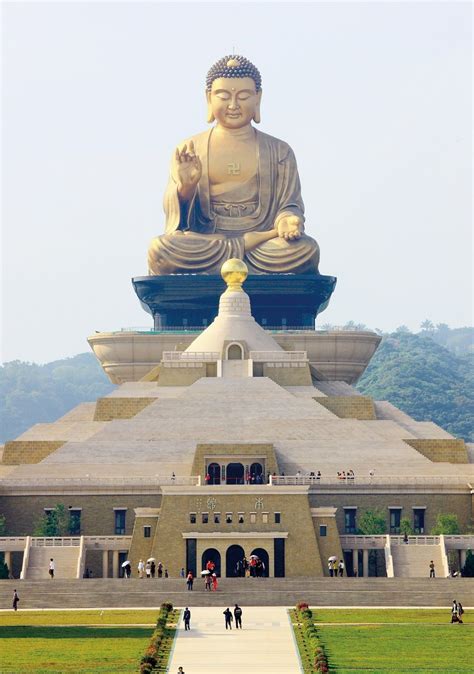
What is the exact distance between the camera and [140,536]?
57.4m

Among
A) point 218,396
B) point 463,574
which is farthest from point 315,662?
point 218,396

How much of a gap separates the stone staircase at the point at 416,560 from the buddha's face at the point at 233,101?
2722cm

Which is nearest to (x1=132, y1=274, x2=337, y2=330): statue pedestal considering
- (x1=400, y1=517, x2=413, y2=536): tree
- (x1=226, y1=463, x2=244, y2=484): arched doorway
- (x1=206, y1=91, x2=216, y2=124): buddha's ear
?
(x1=206, y1=91, x2=216, y2=124): buddha's ear

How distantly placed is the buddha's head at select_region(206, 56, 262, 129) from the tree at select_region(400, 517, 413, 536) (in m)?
25.4

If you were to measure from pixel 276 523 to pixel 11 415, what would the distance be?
106 metres

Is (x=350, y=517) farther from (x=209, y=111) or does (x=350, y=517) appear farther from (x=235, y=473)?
(x=209, y=111)

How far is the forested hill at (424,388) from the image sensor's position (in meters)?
128

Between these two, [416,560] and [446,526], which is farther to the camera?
[446,526]

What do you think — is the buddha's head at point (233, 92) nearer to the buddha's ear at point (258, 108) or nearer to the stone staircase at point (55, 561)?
the buddha's ear at point (258, 108)

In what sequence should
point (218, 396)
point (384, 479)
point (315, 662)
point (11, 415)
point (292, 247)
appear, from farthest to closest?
1. point (11, 415)
2. point (292, 247)
3. point (218, 396)
4. point (384, 479)
5. point (315, 662)

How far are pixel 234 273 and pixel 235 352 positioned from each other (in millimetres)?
4765

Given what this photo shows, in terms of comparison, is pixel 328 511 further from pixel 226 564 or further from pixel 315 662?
pixel 315 662

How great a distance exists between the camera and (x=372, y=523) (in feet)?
192

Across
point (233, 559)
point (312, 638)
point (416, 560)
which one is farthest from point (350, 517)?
point (312, 638)
